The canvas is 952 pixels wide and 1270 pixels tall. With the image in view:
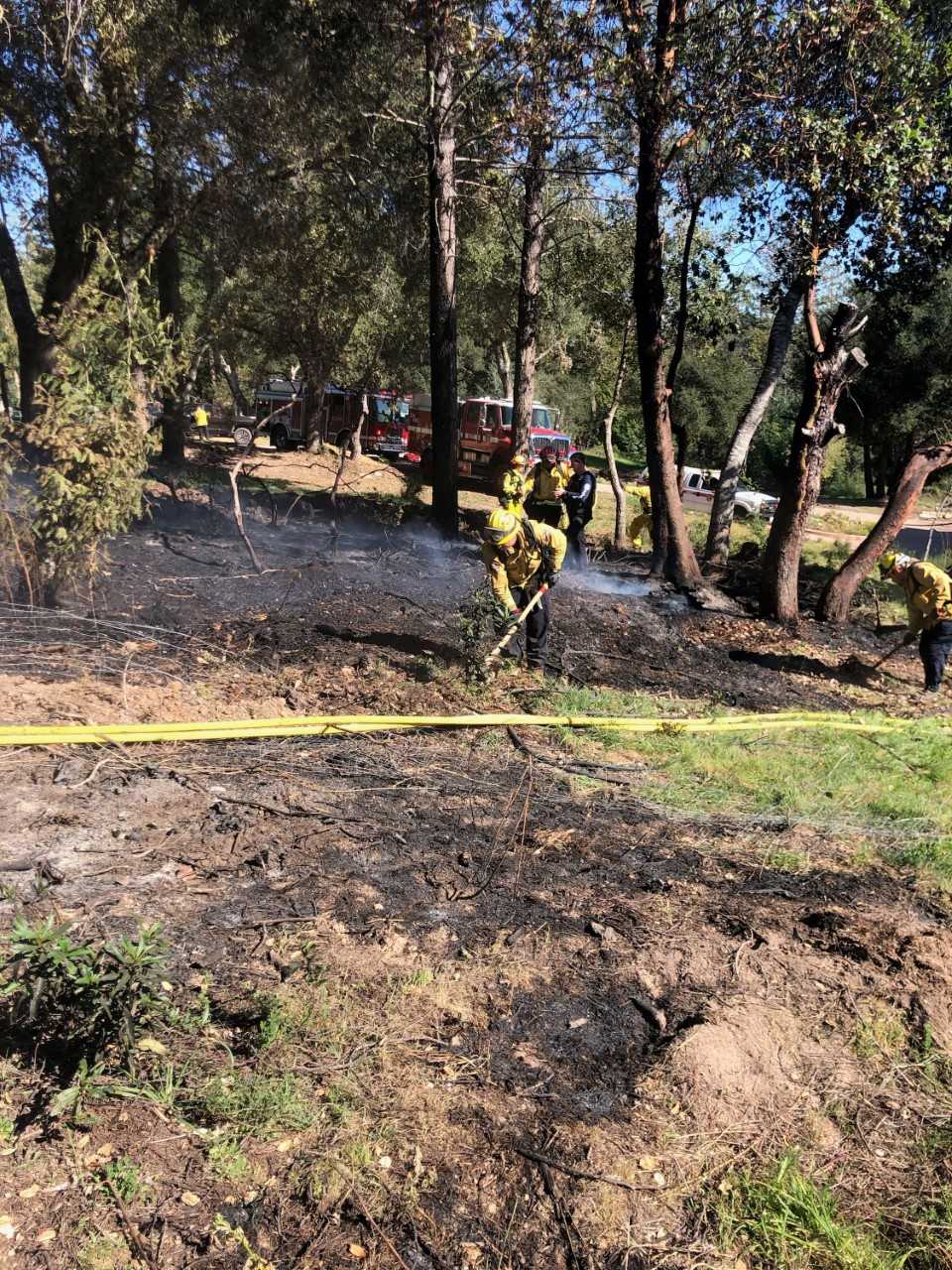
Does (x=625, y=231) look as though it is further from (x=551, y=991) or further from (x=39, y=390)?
(x=551, y=991)

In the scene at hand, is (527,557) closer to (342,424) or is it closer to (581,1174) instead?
(581,1174)

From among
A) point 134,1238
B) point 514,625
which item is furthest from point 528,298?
point 134,1238

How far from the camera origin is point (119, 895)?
4.08 metres

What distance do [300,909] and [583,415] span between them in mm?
39767

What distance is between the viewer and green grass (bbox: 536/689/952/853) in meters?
5.98

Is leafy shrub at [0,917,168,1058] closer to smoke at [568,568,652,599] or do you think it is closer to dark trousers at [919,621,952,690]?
dark trousers at [919,621,952,690]

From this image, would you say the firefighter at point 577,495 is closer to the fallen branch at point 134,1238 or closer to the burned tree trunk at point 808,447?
the burned tree trunk at point 808,447

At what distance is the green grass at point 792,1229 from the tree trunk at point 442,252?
11.6m

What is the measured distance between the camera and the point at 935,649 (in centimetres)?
925

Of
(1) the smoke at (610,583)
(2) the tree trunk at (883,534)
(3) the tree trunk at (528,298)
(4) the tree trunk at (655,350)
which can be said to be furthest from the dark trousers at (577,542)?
(3) the tree trunk at (528,298)

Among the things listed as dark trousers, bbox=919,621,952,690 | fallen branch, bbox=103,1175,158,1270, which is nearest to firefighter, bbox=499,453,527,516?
dark trousers, bbox=919,621,952,690

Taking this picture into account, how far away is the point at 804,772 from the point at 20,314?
37.1 feet

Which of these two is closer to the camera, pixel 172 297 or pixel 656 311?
pixel 656 311

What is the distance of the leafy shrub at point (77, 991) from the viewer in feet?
9.49
